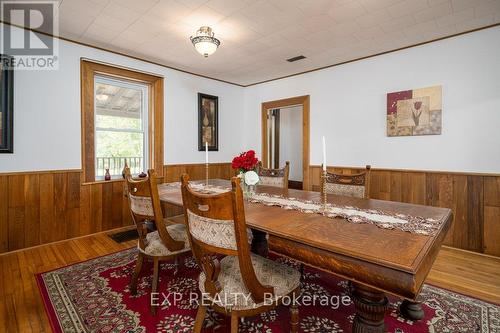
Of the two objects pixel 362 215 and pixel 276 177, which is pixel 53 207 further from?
pixel 362 215

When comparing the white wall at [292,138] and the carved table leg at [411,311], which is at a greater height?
the white wall at [292,138]

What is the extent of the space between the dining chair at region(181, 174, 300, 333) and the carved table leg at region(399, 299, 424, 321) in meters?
0.90

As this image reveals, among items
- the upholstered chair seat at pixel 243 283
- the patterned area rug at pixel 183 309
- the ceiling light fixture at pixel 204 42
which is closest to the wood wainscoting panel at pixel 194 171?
the patterned area rug at pixel 183 309

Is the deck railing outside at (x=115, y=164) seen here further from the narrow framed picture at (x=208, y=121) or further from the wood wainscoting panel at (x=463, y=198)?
the wood wainscoting panel at (x=463, y=198)

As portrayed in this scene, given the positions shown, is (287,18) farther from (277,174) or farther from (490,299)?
(490,299)

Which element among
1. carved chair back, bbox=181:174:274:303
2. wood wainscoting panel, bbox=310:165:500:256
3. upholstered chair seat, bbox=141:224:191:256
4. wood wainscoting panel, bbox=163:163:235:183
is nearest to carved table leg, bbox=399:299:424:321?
carved chair back, bbox=181:174:274:303

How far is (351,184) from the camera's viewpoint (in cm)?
235

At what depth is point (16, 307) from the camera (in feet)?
5.91

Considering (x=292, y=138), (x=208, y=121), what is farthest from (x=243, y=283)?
(x=292, y=138)

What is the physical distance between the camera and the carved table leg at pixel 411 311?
5.53ft

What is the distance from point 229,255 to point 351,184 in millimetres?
1566

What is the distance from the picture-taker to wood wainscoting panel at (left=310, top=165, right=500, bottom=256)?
2.75 metres

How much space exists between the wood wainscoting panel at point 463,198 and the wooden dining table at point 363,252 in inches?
73.0

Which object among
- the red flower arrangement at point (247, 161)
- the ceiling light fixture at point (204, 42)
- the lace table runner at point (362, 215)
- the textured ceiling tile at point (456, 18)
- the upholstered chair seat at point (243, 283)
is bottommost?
the upholstered chair seat at point (243, 283)
